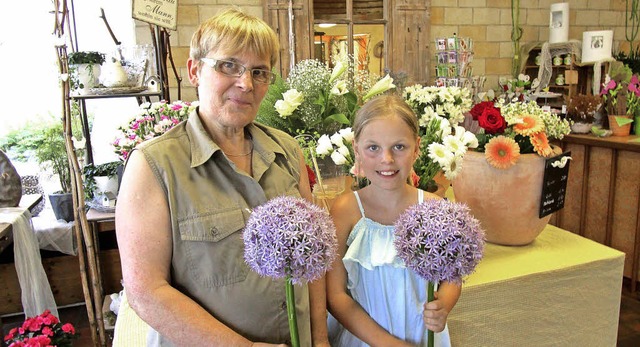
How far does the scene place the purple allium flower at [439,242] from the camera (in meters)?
0.84

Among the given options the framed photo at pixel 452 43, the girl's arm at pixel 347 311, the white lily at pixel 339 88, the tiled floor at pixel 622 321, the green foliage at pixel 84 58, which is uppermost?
the framed photo at pixel 452 43

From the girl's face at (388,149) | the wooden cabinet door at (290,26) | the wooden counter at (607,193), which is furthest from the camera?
the wooden cabinet door at (290,26)

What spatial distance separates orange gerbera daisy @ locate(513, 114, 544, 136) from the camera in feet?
4.88

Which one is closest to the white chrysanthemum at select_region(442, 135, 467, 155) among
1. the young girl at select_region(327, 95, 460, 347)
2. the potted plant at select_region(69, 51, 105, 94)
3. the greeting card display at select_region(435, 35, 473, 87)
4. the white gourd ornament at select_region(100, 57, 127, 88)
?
the young girl at select_region(327, 95, 460, 347)

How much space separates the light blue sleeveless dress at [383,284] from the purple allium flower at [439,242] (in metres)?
0.26

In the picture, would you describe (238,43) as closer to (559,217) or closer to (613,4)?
(559,217)

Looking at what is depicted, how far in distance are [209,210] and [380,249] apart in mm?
410

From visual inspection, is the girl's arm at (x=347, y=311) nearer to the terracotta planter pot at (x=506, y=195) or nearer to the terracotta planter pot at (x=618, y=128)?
the terracotta planter pot at (x=506, y=195)

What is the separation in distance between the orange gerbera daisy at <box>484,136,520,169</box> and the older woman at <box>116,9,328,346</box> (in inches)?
26.6

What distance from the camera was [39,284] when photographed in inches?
102

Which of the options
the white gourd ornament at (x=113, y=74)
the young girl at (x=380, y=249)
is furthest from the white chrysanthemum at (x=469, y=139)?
the white gourd ornament at (x=113, y=74)

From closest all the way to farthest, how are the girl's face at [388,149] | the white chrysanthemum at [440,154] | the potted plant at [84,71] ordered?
the girl's face at [388,149], the white chrysanthemum at [440,154], the potted plant at [84,71]

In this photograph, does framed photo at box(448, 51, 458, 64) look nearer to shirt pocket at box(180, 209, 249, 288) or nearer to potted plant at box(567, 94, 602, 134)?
potted plant at box(567, 94, 602, 134)

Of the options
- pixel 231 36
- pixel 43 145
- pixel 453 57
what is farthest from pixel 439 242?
pixel 453 57
